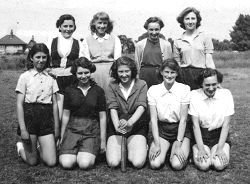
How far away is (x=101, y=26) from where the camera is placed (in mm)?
6270

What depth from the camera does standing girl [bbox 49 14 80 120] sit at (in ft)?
20.6

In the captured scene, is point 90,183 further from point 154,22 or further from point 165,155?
point 154,22

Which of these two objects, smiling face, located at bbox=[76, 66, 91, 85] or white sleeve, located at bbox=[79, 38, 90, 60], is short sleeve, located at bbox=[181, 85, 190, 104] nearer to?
smiling face, located at bbox=[76, 66, 91, 85]

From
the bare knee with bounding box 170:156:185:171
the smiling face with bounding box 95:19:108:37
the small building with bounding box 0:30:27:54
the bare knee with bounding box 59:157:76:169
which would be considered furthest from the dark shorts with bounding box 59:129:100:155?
the small building with bounding box 0:30:27:54

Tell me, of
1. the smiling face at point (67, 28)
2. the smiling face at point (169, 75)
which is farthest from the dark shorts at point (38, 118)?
the smiling face at point (169, 75)

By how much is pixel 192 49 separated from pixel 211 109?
128 cm

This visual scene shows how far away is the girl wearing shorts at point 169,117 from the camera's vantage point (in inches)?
219

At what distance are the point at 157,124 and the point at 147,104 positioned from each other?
51 centimetres

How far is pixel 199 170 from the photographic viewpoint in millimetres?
5414

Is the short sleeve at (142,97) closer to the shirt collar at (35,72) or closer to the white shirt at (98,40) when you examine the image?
the white shirt at (98,40)

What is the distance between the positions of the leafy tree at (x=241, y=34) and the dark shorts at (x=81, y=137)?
2995 inches

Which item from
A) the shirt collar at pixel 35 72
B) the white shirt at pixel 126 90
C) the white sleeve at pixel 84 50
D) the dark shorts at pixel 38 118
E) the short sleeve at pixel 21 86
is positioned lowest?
the dark shorts at pixel 38 118

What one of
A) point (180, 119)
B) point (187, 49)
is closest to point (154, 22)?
point (187, 49)

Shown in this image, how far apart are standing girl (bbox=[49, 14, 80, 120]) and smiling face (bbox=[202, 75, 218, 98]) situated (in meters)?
2.38
